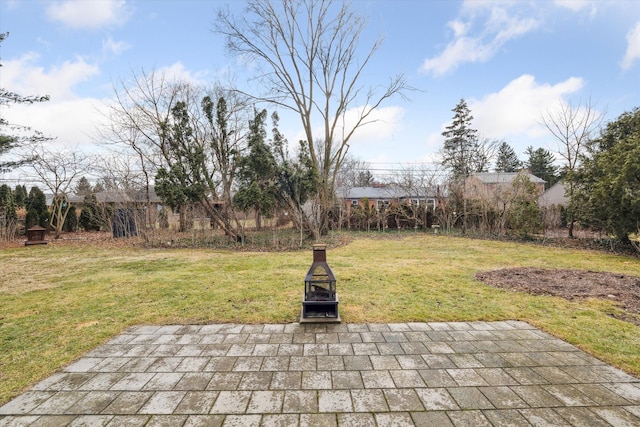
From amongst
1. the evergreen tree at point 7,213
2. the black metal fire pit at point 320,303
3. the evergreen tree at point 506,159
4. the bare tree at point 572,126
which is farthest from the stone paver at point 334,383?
the evergreen tree at point 506,159

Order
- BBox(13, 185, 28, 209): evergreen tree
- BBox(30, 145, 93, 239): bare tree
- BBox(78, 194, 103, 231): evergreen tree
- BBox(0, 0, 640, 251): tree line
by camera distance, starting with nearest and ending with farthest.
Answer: BBox(0, 0, 640, 251): tree line, BBox(30, 145, 93, 239): bare tree, BBox(78, 194, 103, 231): evergreen tree, BBox(13, 185, 28, 209): evergreen tree

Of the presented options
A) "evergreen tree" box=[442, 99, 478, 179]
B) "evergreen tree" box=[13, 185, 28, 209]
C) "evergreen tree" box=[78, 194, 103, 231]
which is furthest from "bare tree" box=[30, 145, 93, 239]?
"evergreen tree" box=[442, 99, 478, 179]

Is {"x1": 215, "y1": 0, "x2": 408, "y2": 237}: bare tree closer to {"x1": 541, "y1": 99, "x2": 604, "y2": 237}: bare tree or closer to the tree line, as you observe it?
the tree line

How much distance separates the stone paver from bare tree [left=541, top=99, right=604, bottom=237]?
38.6ft

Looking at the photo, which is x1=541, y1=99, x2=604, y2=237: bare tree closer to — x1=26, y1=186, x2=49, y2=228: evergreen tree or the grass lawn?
the grass lawn

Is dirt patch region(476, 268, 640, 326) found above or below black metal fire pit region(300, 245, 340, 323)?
below

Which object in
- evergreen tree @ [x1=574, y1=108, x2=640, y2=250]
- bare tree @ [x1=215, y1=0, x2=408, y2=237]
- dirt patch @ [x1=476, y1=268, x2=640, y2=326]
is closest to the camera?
dirt patch @ [x1=476, y1=268, x2=640, y2=326]

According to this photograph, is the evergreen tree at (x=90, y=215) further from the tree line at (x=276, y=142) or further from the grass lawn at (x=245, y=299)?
the grass lawn at (x=245, y=299)

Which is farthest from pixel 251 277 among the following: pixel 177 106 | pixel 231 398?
pixel 177 106

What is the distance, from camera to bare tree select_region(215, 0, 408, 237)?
13.6 metres

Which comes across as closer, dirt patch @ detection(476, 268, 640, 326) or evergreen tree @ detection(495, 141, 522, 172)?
dirt patch @ detection(476, 268, 640, 326)

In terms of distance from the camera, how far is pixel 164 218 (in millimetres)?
13758

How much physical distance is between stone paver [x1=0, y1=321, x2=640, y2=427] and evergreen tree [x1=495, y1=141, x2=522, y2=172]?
4086cm

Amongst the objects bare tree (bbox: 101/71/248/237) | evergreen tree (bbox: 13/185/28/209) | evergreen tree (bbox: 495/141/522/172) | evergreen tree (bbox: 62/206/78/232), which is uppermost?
evergreen tree (bbox: 495/141/522/172)
